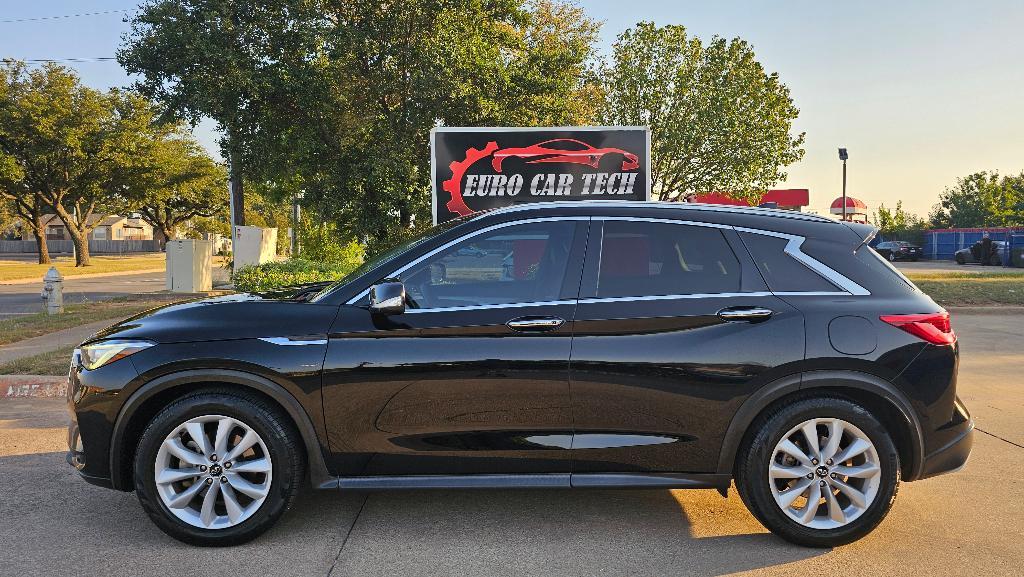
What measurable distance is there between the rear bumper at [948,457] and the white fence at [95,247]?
274 ft

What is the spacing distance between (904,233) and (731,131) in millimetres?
27689

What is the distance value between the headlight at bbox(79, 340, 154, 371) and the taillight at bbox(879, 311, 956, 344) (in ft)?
12.1

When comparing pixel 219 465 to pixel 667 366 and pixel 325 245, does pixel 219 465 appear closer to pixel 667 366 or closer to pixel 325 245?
pixel 667 366

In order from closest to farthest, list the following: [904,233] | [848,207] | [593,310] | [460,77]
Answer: [593,310] → [460,77] → [904,233] → [848,207]

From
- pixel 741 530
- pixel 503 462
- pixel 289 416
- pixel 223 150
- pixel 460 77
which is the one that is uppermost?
pixel 460 77

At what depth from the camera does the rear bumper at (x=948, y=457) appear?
12.0ft

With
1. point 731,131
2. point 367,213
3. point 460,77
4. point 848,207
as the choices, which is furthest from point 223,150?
point 848,207

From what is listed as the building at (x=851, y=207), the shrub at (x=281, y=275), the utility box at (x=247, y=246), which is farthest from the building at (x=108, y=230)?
the shrub at (x=281, y=275)

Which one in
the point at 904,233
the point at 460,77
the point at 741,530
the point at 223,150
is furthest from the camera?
the point at 904,233

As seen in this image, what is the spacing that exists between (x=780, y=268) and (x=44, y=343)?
32.0ft

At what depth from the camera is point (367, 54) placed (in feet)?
52.6

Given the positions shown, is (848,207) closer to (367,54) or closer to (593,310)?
(367,54)

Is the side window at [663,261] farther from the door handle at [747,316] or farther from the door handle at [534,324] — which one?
the door handle at [534,324]

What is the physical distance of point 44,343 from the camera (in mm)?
9766
